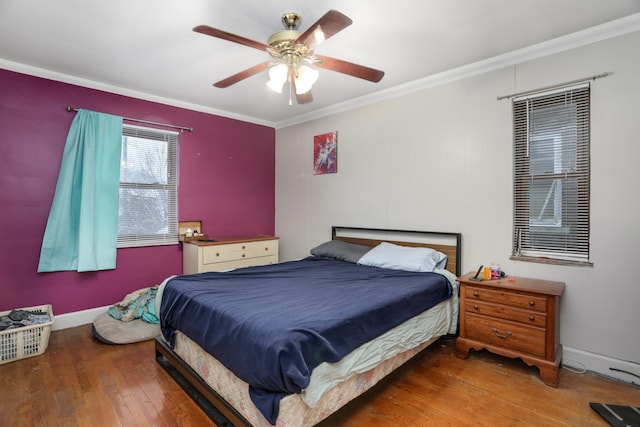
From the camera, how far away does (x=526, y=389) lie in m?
2.15

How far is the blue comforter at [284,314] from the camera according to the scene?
1.45 m

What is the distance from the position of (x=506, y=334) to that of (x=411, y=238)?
1285mm

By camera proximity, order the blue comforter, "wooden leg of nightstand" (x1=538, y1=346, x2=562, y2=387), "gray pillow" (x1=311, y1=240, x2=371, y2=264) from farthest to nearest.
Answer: "gray pillow" (x1=311, y1=240, x2=371, y2=264) → "wooden leg of nightstand" (x1=538, y1=346, x2=562, y2=387) → the blue comforter

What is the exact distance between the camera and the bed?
1.48 metres

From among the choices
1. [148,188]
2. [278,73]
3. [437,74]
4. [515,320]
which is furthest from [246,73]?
[515,320]

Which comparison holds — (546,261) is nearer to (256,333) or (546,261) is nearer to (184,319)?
(256,333)

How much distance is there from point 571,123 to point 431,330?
1961 millimetres

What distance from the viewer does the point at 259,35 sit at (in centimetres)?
238

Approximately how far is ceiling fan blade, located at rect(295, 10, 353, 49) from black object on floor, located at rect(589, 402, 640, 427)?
262cm

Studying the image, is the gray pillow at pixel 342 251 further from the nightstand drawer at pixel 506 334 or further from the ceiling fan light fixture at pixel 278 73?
the ceiling fan light fixture at pixel 278 73

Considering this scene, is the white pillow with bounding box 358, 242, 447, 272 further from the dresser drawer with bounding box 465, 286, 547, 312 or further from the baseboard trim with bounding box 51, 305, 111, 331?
the baseboard trim with bounding box 51, 305, 111, 331

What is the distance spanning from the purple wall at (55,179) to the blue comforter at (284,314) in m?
1.53

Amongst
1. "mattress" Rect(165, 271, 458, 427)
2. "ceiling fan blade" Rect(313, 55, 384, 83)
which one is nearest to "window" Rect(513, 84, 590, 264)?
"mattress" Rect(165, 271, 458, 427)

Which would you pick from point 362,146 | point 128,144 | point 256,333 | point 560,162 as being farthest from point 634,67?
point 128,144
